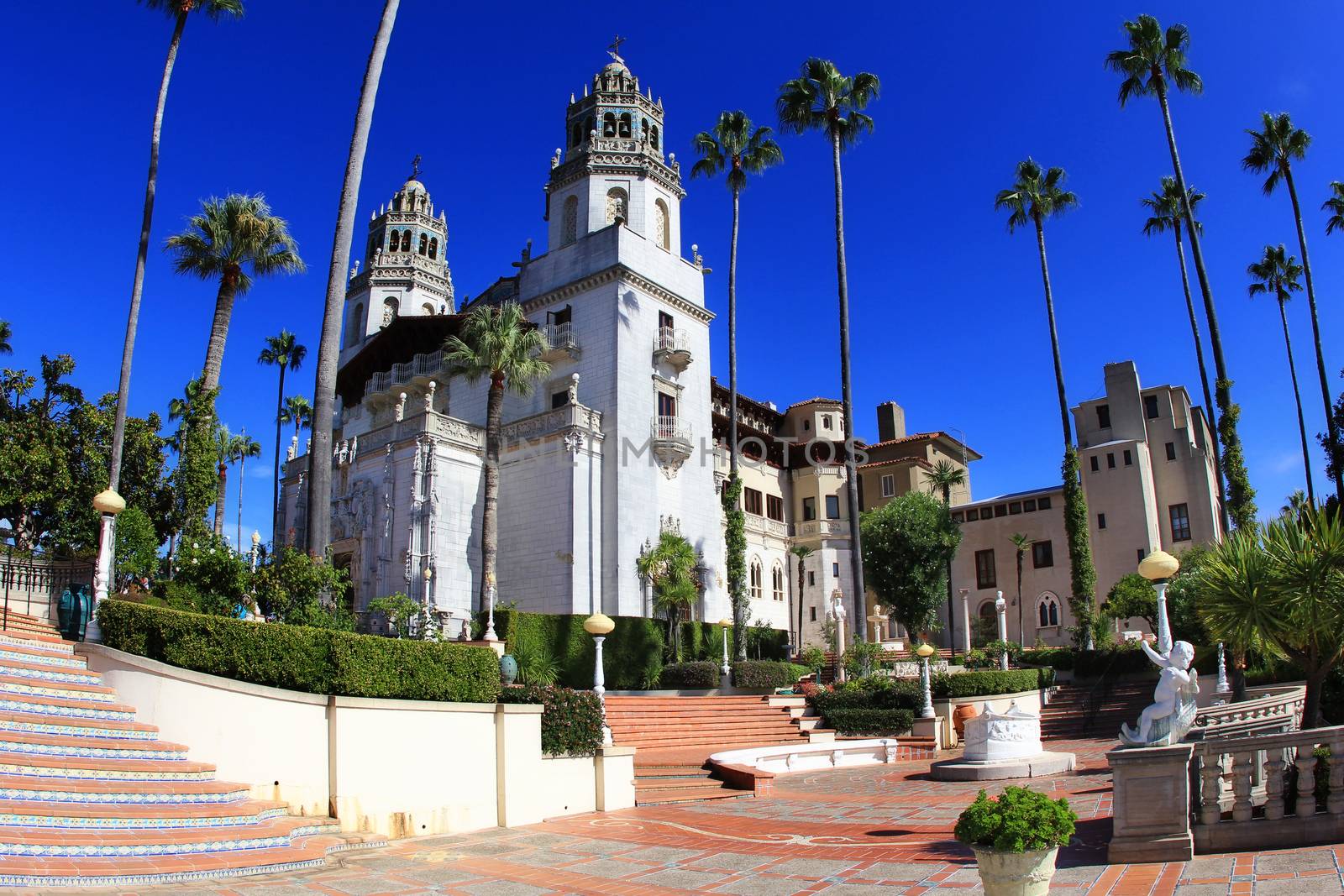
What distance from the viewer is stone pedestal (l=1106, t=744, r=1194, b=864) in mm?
9305

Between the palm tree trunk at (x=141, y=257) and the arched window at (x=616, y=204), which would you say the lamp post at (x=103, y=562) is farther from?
the arched window at (x=616, y=204)

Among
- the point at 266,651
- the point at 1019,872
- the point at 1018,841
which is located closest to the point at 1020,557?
the point at 266,651

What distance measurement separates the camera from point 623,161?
40.9 m

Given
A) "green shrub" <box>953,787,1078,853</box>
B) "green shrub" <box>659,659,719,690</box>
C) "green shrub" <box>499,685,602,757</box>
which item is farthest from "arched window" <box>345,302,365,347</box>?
"green shrub" <box>953,787,1078,853</box>

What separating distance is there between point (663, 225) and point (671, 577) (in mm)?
16400

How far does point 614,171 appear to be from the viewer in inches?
1608

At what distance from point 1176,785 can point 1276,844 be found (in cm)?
98

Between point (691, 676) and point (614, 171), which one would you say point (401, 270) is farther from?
point (691, 676)

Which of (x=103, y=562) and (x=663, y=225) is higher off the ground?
(x=663, y=225)

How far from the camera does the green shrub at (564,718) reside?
1562 cm

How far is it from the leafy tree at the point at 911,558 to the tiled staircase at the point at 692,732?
→ 661 inches

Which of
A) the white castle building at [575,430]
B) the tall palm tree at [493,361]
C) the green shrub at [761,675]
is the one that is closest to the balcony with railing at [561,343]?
the white castle building at [575,430]

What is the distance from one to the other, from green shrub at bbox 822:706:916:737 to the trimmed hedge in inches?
663

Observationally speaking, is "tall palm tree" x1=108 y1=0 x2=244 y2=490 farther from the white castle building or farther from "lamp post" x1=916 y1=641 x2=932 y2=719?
"lamp post" x1=916 y1=641 x2=932 y2=719
